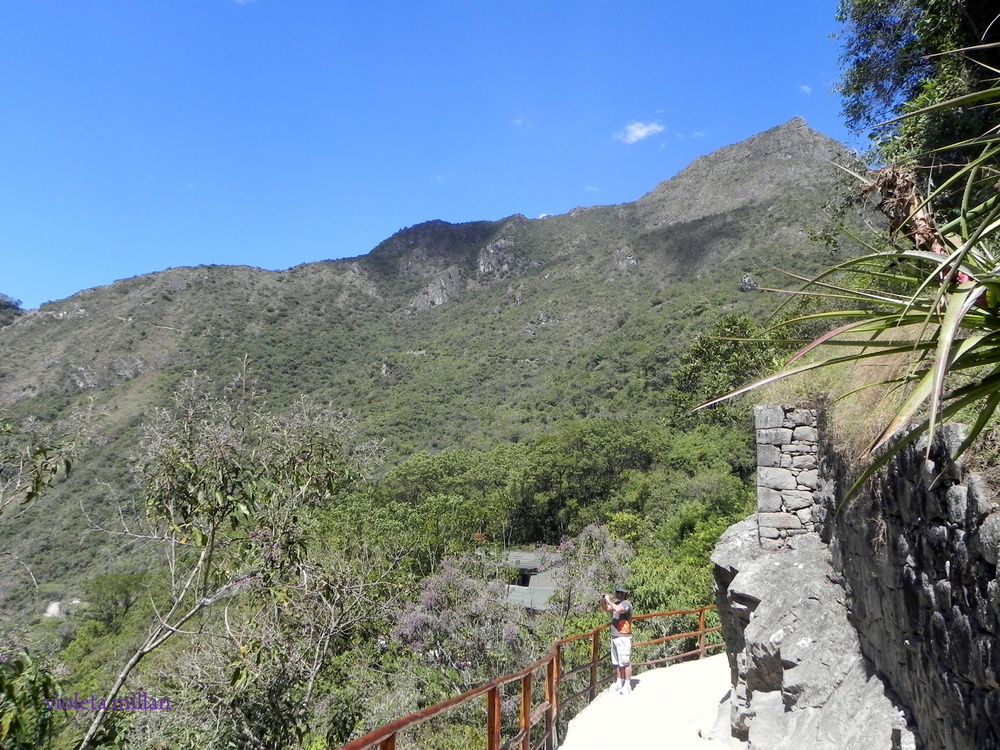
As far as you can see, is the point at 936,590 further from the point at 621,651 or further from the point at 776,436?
the point at 621,651

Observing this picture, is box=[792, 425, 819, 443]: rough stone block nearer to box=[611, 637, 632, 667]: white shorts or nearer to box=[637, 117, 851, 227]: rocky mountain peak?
box=[611, 637, 632, 667]: white shorts

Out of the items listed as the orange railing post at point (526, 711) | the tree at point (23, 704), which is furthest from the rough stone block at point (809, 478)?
the tree at point (23, 704)

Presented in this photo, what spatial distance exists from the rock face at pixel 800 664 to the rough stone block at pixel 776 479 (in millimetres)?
598

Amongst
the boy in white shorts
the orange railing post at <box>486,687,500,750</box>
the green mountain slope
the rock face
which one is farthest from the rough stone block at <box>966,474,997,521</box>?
the green mountain slope

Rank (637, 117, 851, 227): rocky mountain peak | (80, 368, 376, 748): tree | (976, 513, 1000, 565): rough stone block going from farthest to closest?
(637, 117, 851, 227): rocky mountain peak, (80, 368, 376, 748): tree, (976, 513, 1000, 565): rough stone block

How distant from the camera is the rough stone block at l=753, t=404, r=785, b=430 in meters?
7.58

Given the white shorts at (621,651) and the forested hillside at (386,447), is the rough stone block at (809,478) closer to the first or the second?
the forested hillside at (386,447)

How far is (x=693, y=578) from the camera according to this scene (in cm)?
1586

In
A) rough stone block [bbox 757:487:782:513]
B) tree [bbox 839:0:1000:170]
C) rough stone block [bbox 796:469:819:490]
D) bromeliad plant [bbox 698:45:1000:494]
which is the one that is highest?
tree [bbox 839:0:1000:170]

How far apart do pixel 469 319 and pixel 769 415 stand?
295ft

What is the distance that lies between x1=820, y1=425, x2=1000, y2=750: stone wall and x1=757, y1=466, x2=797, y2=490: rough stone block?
2434mm

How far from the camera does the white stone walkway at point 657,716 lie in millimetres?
6496

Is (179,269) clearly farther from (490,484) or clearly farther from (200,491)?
(200,491)

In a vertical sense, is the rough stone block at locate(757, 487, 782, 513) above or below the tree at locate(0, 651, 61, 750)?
below
